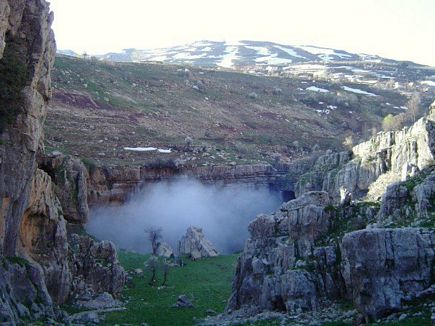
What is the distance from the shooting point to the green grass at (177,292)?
91.2 ft

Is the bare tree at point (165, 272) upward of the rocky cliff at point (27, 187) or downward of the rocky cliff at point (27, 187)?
downward

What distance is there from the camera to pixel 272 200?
68.1 m

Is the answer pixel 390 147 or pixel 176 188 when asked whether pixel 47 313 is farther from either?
pixel 176 188

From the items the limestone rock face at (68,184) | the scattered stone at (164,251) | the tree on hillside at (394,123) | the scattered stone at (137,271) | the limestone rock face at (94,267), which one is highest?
the tree on hillside at (394,123)

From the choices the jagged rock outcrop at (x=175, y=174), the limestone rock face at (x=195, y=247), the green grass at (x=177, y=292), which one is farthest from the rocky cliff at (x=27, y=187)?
the jagged rock outcrop at (x=175, y=174)

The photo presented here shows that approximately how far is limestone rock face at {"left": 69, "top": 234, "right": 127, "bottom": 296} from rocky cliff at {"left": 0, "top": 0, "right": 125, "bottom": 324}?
1.09 m

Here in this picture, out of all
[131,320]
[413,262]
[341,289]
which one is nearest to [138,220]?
[131,320]

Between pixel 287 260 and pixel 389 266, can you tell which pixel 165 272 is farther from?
pixel 389 266

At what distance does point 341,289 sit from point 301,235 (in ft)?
12.6

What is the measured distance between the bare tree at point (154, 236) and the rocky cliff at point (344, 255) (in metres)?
20.3

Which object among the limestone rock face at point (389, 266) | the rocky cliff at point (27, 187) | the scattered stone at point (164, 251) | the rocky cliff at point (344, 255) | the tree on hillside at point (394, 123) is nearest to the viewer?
the limestone rock face at point (389, 266)

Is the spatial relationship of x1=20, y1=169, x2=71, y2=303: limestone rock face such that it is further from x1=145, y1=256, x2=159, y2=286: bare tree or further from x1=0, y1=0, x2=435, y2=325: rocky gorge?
x1=145, y1=256, x2=159, y2=286: bare tree

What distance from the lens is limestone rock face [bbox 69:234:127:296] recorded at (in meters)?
32.2

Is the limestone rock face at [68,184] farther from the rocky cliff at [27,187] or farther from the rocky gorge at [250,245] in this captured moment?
the rocky cliff at [27,187]
